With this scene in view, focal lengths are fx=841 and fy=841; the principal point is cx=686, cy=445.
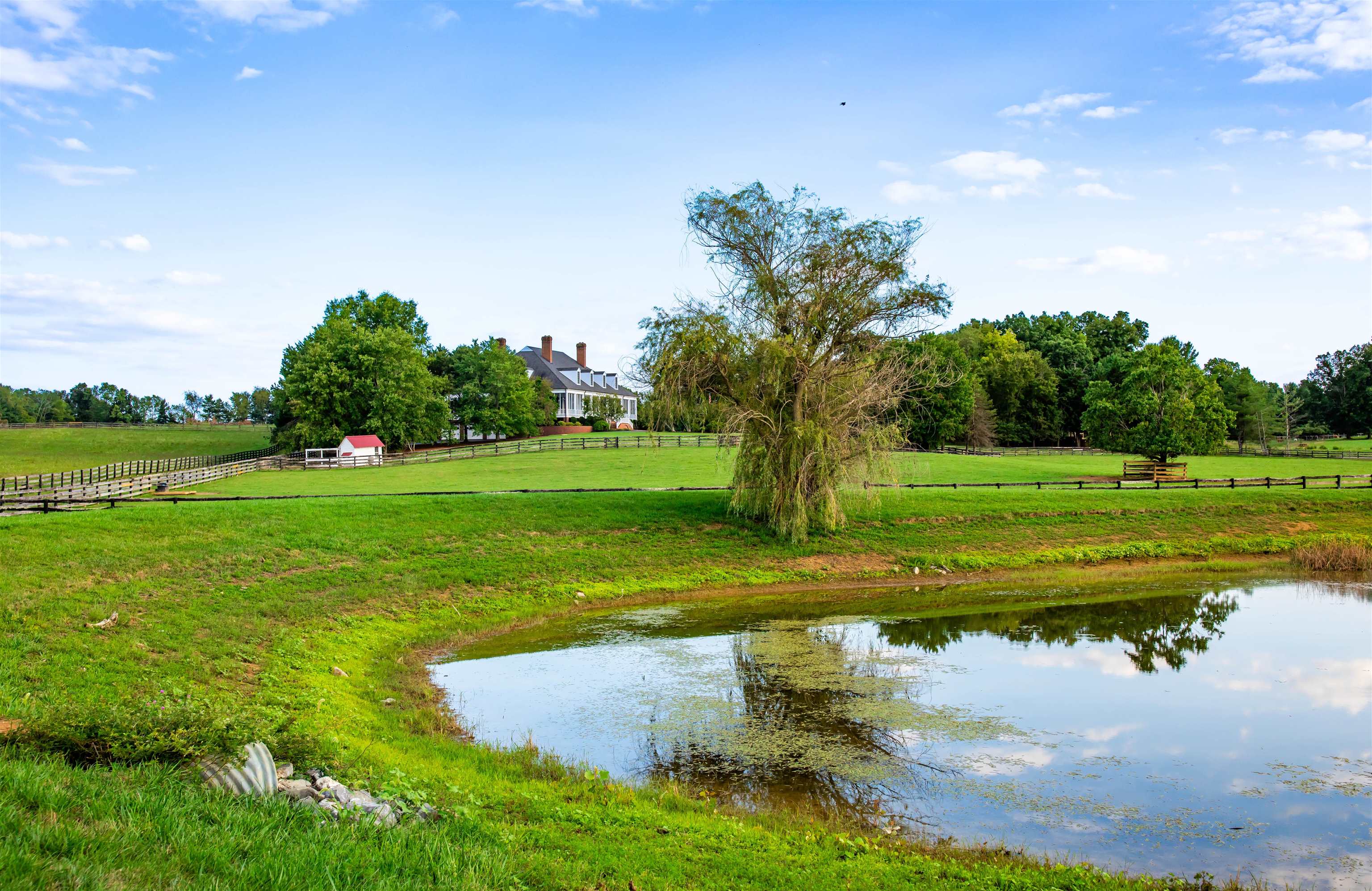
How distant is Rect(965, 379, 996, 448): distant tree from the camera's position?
81875mm

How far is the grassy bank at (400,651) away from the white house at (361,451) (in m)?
33.1

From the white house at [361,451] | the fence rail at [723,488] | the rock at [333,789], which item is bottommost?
the rock at [333,789]

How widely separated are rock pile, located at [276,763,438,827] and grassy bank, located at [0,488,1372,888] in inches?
12.7

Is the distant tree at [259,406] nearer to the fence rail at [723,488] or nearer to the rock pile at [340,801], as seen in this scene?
the fence rail at [723,488]

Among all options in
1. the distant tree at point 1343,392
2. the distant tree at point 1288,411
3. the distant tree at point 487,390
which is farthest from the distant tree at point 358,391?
the distant tree at point 1343,392

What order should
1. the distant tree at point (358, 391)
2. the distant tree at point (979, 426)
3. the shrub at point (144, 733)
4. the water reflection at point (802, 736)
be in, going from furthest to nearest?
the distant tree at point (979, 426) < the distant tree at point (358, 391) < the water reflection at point (802, 736) < the shrub at point (144, 733)

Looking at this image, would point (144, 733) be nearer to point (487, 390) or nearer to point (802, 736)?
point (802, 736)

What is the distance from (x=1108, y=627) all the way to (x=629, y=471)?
110ft

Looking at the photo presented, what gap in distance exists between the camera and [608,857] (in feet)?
24.3

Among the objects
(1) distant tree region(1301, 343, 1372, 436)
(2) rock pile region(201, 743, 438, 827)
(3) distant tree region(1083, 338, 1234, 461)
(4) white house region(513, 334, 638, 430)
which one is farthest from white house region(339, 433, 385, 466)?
(1) distant tree region(1301, 343, 1372, 436)

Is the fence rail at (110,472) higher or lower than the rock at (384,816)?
higher

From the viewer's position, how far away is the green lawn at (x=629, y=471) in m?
45.0

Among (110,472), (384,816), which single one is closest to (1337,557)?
(384,816)

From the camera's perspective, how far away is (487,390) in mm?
80125
